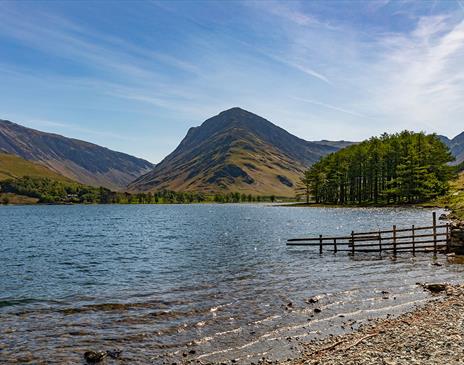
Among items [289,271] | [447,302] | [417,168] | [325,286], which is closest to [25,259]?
[289,271]

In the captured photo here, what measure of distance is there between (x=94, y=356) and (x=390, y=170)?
143310 millimetres

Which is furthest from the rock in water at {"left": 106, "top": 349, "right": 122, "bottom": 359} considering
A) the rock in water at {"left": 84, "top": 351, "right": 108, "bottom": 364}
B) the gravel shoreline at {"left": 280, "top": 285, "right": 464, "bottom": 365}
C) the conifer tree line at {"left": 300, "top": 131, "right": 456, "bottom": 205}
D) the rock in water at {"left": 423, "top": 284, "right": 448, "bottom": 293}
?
the conifer tree line at {"left": 300, "top": 131, "right": 456, "bottom": 205}

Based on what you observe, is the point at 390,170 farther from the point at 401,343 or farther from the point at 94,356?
the point at 94,356

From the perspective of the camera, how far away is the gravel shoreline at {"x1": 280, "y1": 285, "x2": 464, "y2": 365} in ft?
48.0

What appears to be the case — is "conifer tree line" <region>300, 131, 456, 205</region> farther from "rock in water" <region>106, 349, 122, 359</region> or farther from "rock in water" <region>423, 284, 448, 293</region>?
"rock in water" <region>106, 349, 122, 359</region>

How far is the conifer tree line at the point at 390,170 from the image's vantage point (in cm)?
13400

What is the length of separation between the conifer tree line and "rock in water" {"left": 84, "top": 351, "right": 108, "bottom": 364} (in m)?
131

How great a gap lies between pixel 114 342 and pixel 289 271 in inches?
878

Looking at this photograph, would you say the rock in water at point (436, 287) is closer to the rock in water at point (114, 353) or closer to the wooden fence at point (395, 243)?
the wooden fence at point (395, 243)

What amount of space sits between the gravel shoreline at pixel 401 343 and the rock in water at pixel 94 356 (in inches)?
358

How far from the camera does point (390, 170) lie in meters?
146

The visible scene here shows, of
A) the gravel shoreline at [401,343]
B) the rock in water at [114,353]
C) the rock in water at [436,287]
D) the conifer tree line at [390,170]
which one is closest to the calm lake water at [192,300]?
the rock in water at [114,353]

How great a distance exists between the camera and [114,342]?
21.4m

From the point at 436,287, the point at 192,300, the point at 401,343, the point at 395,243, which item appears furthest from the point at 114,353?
the point at 395,243
